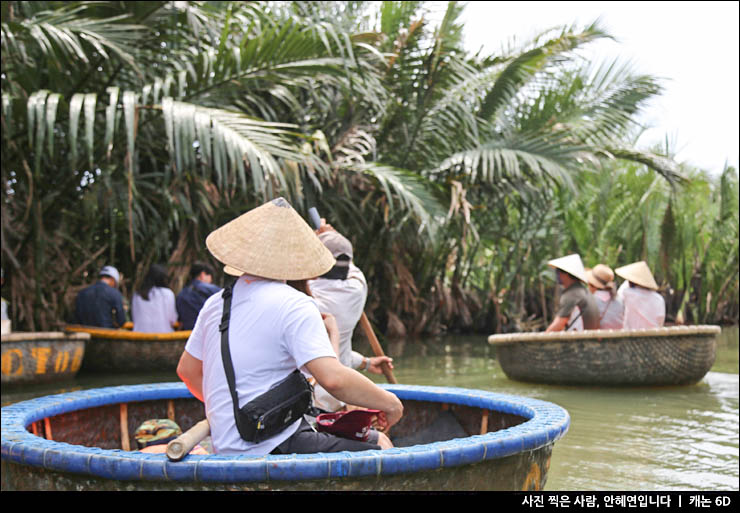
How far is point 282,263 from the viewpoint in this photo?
281 cm

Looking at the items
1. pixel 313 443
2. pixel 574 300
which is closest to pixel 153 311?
pixel 574 300

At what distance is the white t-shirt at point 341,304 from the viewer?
4.24 meters

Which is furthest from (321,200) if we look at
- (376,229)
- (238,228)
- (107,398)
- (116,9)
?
(238,228)

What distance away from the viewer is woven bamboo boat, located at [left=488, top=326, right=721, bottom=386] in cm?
806

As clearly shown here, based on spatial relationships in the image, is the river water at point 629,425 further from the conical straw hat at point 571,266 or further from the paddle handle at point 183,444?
the paddle handle at point 183,444

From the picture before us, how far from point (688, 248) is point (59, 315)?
11994 millimetres

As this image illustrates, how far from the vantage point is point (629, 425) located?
6.57m

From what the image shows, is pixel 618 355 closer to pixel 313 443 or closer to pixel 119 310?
pixel 119 310

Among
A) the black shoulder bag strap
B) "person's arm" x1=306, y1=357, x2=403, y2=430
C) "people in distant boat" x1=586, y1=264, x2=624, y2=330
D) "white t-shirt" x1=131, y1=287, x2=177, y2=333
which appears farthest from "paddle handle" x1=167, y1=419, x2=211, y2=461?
"white t-shirt" x1=131, y1=287, x2=177, y2=333

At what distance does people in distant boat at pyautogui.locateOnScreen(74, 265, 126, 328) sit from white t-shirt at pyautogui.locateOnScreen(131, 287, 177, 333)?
317 mm

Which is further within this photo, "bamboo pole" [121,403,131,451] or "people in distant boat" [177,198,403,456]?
"bamboo pole" [121,403,131,451]

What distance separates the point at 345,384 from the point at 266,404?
0.28 meters

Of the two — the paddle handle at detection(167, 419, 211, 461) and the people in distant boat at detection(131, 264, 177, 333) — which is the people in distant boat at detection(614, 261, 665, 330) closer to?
the people in distant boat at detection(131, 264, 177, 333)

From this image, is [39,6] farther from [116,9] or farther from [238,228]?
[238,228]
